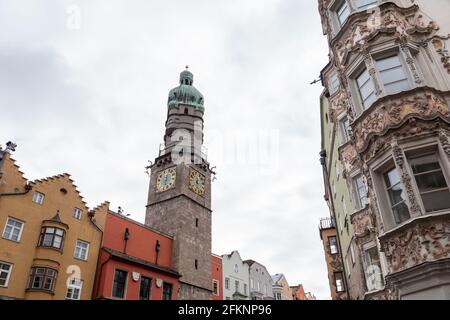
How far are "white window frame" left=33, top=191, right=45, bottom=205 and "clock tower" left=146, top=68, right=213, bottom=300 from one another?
58.4ft

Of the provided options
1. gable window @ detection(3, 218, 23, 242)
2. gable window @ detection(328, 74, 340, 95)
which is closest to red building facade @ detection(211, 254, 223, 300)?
gable window @ detection(3, 218, 23, 242)

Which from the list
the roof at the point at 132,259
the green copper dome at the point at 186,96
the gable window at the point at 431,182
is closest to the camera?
the gable window at the point at 431,182

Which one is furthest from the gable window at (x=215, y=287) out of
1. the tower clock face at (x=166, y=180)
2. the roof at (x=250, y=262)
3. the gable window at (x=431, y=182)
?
the gable window at (x=431, y=182)

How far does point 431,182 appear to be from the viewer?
9953mm

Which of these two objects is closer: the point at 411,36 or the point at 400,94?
the point at 400,94

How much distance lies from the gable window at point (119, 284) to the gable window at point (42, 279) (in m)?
5.81

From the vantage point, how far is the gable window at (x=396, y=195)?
33.9 feet

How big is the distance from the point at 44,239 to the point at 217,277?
27.1 m

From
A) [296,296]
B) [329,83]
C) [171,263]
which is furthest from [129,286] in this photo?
[296,296]

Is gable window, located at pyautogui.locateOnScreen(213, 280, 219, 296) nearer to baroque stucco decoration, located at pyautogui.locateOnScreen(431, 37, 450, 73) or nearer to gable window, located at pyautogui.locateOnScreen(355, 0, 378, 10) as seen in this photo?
gable window, located at pyautogui.locateOnScreen(355, 0, 378, 10)

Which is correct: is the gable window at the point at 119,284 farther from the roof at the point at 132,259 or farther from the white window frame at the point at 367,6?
the white window frame at the point at 367,6
